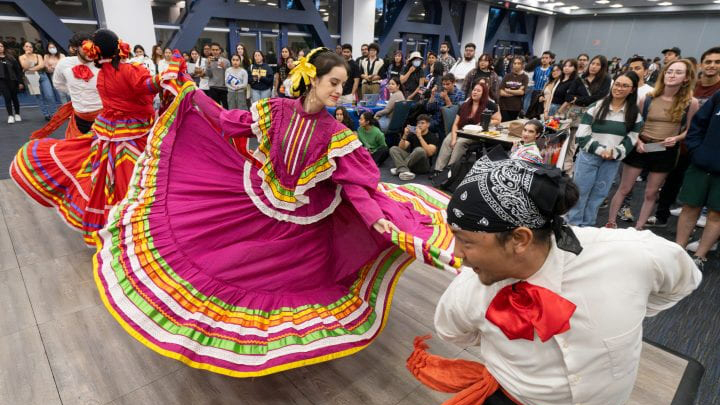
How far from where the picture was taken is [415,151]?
493 cm

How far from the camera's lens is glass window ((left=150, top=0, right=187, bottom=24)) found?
9727 mm

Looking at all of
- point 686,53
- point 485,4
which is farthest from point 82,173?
point 686,53

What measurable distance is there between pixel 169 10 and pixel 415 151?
8.39 meters

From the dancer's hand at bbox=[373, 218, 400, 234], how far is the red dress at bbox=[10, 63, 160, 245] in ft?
5.86

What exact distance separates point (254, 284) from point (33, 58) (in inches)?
307

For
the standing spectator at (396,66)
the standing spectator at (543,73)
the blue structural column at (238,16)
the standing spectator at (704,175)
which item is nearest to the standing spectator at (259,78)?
the standing spectator at (396,66)

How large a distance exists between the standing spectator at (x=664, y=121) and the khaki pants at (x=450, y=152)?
5.47 ft

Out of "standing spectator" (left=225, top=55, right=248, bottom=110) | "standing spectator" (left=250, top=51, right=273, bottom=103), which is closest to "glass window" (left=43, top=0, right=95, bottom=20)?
"standing spectator" (left=225, top=55, right=248, bottom=110)

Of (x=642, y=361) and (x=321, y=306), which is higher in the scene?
(x=321, y=306)

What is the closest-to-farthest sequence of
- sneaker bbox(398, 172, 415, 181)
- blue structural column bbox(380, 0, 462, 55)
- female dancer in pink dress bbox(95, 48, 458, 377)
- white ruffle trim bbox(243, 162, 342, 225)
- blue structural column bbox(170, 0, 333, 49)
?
female dancer in pink dress bbox(95, 48, 458, 377), white ruffle trim bbox(243, 162, 342, 225), sneaker bbox(398, 172, 415, 181), blue structural column bbox(170, 0, 333, 49), blue structural column bbox(380, 0, 462, 55)

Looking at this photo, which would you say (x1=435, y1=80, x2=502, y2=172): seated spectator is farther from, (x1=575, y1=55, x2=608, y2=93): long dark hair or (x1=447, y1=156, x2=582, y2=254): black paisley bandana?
(x1=447, y1=156, x2=582, y2=254): black paisley bandana

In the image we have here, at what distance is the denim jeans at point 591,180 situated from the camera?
317cm

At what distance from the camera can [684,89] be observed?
2951 millimetres

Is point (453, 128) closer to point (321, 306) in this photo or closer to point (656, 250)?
point (321, 306)
